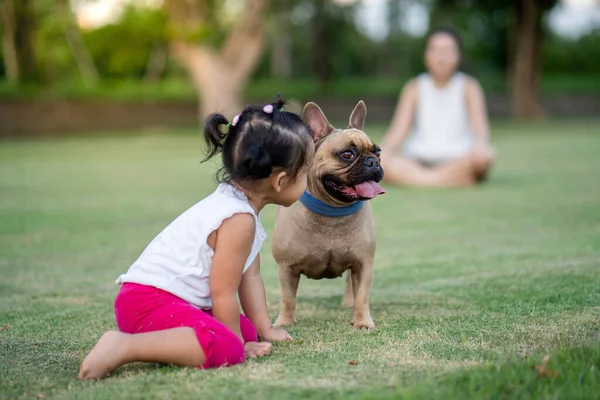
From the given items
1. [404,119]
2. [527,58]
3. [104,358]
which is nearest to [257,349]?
[104,358]

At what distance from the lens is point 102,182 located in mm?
12594

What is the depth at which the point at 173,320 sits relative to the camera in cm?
327

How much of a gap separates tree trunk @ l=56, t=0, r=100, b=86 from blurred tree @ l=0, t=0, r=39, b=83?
1207mm

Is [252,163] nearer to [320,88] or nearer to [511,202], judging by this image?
[511,202]

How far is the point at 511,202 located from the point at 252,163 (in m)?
6.20

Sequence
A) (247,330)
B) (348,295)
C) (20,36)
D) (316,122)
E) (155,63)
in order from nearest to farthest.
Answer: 1. (247,330)
2. (316,122)
3. (348,295)
4. (20,36)
5. (155,63)

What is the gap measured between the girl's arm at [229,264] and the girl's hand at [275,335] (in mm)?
326

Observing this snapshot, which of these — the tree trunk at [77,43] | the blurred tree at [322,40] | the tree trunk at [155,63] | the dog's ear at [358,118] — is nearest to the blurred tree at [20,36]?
the tree trunk at [77,43]

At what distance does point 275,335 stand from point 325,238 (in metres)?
0.64

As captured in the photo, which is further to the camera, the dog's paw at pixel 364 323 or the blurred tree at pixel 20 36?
the blurred tree at pixel 20 36

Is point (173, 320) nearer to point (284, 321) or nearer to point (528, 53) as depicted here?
point (284, 321)

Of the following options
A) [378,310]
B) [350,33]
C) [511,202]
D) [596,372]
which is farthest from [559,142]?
[350,33]

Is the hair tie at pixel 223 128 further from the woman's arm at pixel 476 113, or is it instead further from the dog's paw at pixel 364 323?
the woman's arm at pixel 476 113

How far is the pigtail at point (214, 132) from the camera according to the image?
3445 mm
